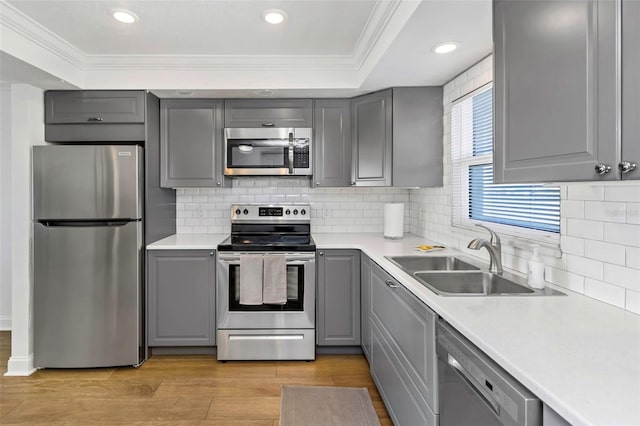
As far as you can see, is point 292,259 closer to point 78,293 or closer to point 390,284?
point 390,284

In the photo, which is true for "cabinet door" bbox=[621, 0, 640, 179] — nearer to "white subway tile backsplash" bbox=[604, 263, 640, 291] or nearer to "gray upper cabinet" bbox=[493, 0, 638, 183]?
"gray upper cabinet" bbox=[493, 0, 638, 183]

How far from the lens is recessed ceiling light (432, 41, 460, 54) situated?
212 cm

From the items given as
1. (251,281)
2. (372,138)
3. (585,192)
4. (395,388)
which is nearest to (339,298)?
(251,281)

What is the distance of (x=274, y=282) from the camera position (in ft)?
9.70

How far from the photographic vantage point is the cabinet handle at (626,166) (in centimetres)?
90

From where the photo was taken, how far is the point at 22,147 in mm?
2848

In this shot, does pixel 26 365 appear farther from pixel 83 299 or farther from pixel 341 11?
pixel 341 11

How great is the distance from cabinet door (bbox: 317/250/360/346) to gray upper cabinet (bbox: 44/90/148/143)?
1.86 metres

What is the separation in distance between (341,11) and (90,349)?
3025 millimetres

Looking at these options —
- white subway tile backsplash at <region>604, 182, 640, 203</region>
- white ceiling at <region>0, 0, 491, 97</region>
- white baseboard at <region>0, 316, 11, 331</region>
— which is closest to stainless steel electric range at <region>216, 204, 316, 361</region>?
white ceiling at <region>0, 0, 491, 97</region>

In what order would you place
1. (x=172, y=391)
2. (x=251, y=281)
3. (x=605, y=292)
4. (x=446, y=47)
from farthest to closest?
(x=251, y=281), (x=172, y=391), (x=446, y=47), (x=605, y=292)

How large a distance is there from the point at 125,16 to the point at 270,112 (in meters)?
1.30

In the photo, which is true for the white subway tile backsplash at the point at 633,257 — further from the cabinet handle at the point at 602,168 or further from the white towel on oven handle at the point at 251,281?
the white towel on oven handle at the point at 251,281

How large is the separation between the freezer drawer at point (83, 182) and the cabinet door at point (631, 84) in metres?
2.94
